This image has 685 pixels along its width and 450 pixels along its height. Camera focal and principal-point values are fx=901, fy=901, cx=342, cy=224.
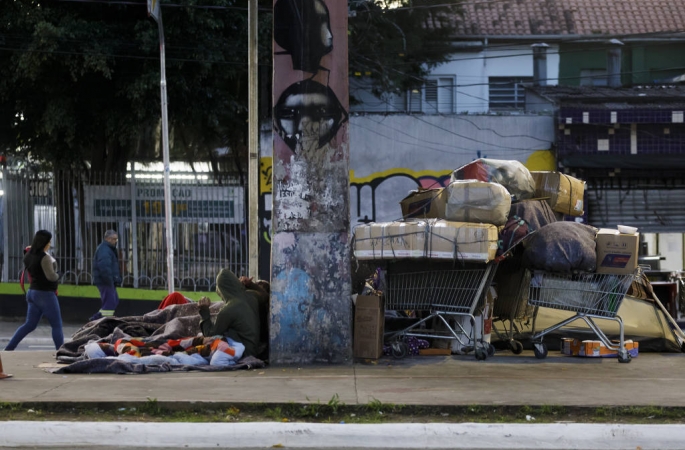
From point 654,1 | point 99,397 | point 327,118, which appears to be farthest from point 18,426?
point 654,1

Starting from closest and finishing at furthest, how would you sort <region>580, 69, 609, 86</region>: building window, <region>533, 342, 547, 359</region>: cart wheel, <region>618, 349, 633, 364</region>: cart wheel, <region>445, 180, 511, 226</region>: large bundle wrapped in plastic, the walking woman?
<region>445, 180, 511, 226</region>: large bundle wrapped in plastic
<region>618, 349, 633, 364</region>: cart wheel
<region>533, 342, 547, 359</region>: cart wheel
the walking woman
<region>580, 69, 609, 86</region>: building window

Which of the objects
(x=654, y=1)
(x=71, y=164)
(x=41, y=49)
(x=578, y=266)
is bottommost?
(x=578, y=266)

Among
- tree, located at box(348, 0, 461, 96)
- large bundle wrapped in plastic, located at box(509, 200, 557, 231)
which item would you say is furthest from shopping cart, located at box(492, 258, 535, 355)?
tree, located at box(348, 0, 461, 96)

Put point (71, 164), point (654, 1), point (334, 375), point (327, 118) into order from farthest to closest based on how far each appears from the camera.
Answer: point (654, 1) → point (71, 164) → point (327, 118) → point (334, 375)

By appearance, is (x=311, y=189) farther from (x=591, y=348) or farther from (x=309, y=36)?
(x=591, y=348)

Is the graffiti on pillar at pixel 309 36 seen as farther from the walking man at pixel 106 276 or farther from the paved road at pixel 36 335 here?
the paved road at pixel 36 335

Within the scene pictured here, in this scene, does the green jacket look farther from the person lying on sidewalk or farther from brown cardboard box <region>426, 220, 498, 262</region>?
brown cardboard box <region>426, 220, 498, 262</region>

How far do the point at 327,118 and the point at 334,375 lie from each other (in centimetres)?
249

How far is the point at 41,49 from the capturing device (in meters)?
16.4

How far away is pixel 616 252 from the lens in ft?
29.8

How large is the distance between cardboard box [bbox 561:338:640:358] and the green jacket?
11.0 ft

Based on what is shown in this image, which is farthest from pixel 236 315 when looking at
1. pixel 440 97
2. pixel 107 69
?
pixel 440 97

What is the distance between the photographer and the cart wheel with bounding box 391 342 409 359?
930 centimetres

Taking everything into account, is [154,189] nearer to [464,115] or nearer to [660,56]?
[464,115]
